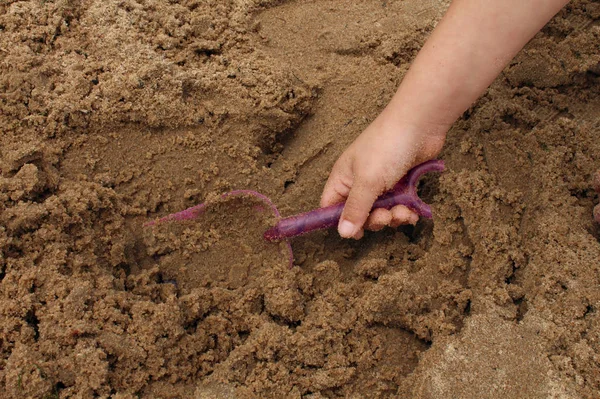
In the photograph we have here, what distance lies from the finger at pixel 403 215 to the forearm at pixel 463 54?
239 millimetres

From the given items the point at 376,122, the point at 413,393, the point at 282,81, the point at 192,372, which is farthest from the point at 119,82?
the point at 413,393

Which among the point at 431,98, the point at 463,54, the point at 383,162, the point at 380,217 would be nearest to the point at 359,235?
the point at 380,217

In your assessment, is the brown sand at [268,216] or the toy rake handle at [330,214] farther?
the toy rake handle at [330,214]

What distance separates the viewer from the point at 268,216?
156cm

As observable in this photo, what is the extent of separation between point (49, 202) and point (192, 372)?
56 cm

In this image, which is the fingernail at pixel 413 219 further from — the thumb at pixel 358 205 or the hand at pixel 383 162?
the thumb at pixel 358 205

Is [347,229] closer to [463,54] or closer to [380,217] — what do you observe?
[380,217]

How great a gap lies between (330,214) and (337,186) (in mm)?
112

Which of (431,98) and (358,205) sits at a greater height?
(431,98)

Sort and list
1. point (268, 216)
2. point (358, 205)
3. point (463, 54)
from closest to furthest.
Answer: point (463, 54), point (358, 205), point (268, 216)

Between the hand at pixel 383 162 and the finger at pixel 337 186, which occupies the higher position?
the hand at pixel 383 162

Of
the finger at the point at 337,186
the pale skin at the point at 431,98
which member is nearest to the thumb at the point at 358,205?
the pale skin at the point at 431,98

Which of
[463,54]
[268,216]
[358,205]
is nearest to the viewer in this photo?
[463,54]

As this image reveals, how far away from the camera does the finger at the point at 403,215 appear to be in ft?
4.91
